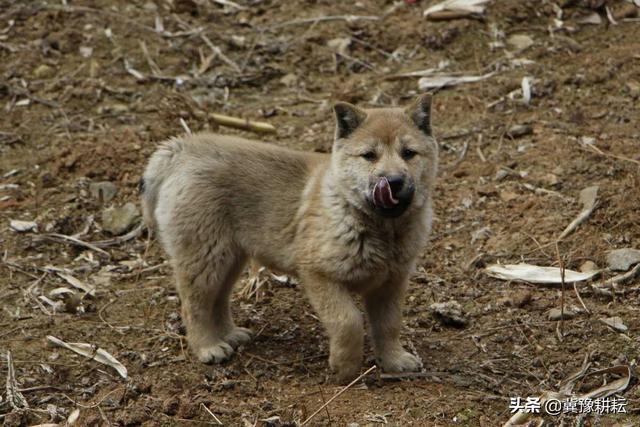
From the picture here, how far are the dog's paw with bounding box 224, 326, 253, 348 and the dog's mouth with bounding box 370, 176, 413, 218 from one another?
64.3 inches

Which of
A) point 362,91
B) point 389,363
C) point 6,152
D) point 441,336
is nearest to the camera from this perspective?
point 389,363

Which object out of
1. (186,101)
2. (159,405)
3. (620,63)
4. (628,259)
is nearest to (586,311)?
(628,259)

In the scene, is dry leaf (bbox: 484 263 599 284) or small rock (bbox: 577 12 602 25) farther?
Result: small rock (bbox: 577 12 602 25)

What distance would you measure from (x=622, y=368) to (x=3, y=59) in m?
7.94

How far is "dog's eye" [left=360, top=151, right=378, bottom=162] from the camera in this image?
6590 mm

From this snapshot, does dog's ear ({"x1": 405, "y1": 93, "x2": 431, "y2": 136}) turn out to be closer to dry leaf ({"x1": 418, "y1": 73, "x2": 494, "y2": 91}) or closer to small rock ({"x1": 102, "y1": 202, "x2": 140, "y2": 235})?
small rock ({"x1": 102, "y1": 202, "x2": 140, "y2": 235})

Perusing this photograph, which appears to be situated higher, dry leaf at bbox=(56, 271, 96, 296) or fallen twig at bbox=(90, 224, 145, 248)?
dry leaf at bbox=(56, 271, 96, 296)

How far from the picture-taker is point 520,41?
1091 cm

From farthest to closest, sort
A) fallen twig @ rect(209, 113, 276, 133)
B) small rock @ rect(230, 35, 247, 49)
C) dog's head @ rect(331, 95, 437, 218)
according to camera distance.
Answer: small rock @ rect(230, 35, 247, 49) < fallen twig @ rect(209, 113, 276, 133) < dog's head @ rect(331, 95, 437, 218)

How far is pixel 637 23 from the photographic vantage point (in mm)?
10852

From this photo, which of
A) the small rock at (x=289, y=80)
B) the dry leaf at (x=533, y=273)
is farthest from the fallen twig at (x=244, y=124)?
the dry leaf at (x=533, y=273)

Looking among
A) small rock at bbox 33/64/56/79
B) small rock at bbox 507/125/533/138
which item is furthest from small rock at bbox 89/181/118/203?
small rock at bbox 507/125/533/138

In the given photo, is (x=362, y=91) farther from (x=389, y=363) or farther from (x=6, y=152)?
(x=389, y=363)

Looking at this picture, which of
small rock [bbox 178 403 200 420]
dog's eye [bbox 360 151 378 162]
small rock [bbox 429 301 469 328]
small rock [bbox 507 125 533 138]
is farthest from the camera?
small rock [bbox 507 125 533 138]
